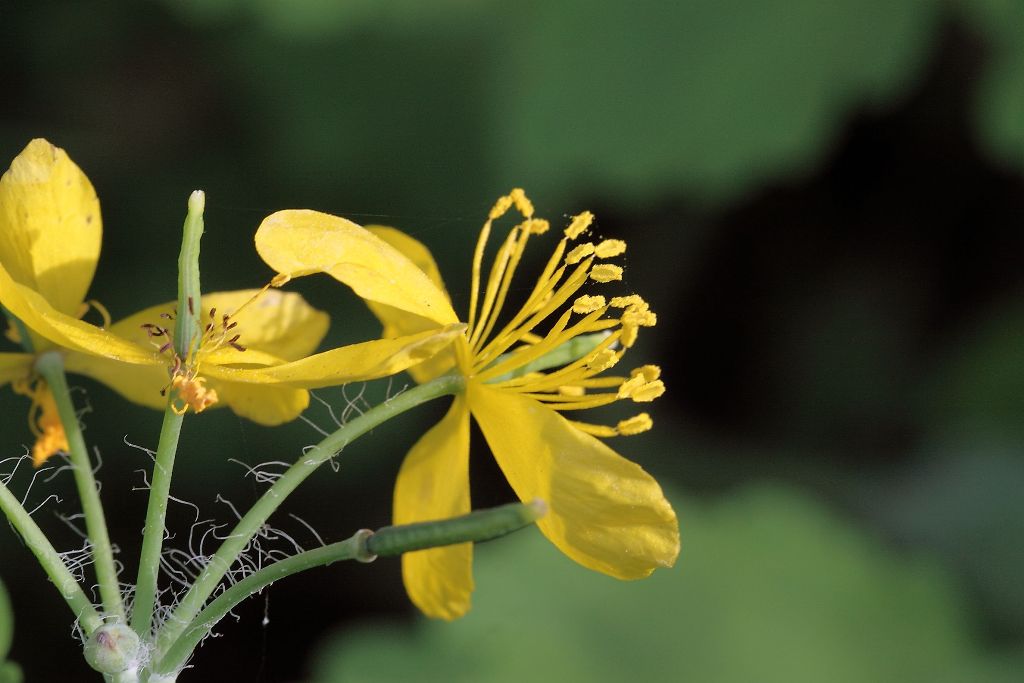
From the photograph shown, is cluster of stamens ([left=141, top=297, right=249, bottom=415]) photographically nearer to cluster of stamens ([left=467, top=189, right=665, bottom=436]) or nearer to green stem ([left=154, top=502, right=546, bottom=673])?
green stem ([left=154, top=502, right=546, bottom=673])

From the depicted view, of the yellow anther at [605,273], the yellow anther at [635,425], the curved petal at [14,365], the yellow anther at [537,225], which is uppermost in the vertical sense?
the yellow anther at [537,225]

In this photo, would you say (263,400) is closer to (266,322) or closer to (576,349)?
(266,322)

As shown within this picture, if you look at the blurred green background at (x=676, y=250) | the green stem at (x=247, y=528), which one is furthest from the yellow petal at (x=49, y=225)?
the blurred green background at (x=676, y=250)

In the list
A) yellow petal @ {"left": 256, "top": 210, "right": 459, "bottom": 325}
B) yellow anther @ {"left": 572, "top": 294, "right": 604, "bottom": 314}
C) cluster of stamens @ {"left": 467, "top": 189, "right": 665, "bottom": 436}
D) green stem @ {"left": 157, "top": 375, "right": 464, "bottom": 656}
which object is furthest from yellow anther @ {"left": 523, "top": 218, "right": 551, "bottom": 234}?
green stem @ {"left": 157, "top": 375, "right": 464, "bottom": 656}

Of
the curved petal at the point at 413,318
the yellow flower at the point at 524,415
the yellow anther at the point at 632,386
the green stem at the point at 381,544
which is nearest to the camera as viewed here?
the green stem at the point at 381,544

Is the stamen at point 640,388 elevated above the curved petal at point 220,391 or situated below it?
above

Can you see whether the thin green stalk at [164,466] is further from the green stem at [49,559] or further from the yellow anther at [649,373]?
the yellow anther at [649,373]

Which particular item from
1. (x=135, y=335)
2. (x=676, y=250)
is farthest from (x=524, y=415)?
(x=676, y=250)

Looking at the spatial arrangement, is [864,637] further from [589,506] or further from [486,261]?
[589,506]
